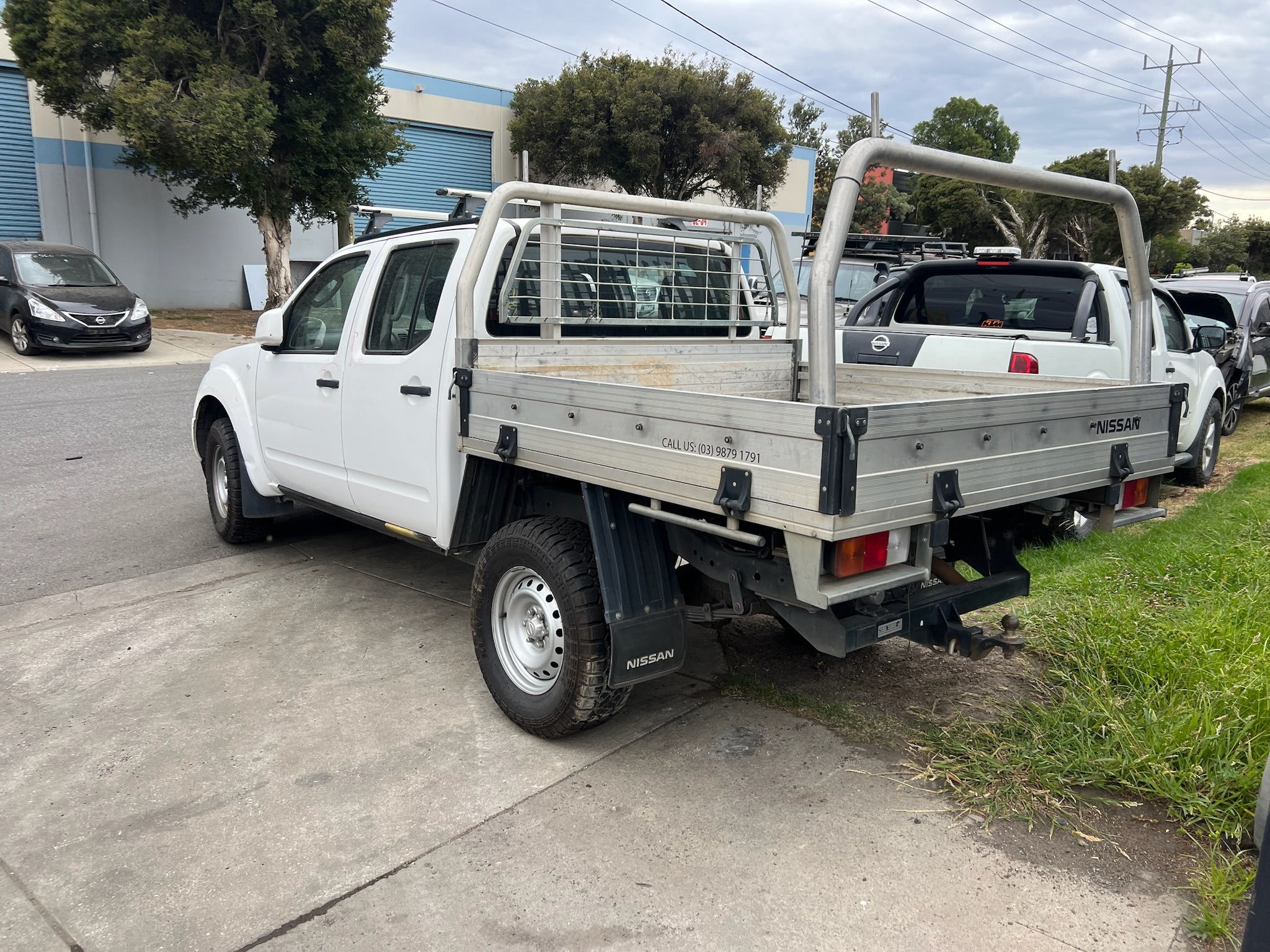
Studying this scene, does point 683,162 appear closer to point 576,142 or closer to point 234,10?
point 576,142

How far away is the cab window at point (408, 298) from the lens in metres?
4.57

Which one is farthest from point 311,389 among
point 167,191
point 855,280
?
point 167,191

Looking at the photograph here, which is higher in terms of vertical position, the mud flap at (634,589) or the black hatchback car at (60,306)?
the black hatchback car at (60,306)

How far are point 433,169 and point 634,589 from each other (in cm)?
2779

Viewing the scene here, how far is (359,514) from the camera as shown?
16.7ft

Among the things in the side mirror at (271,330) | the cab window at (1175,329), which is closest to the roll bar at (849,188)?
the side mirror at (271,330)

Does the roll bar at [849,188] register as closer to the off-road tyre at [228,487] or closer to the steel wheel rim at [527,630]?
the steel wheel rim at [527,630]

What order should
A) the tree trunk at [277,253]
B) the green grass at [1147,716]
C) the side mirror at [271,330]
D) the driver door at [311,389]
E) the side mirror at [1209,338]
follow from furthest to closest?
the tree trunk at [277,253] < the side mirror at [1209,338] < the side mirror at [271,330] < the driver door at [311,389] < the green grass at [1147,716]

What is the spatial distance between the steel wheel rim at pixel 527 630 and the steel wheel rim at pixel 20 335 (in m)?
14.5

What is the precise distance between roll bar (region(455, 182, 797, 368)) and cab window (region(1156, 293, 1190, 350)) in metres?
4.51

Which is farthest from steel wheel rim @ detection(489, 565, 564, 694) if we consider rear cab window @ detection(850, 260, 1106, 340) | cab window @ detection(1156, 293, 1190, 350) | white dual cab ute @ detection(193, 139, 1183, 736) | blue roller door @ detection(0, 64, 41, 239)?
blue roller door @ detection(0, 64, 41, 239)

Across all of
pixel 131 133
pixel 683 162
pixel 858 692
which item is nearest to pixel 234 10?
pixel 131 133

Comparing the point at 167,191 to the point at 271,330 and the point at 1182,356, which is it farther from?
the point at 1182,356

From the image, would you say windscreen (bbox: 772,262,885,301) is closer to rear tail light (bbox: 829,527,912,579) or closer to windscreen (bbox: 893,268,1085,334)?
windscreen (bbox: 893,268,1085,334)
